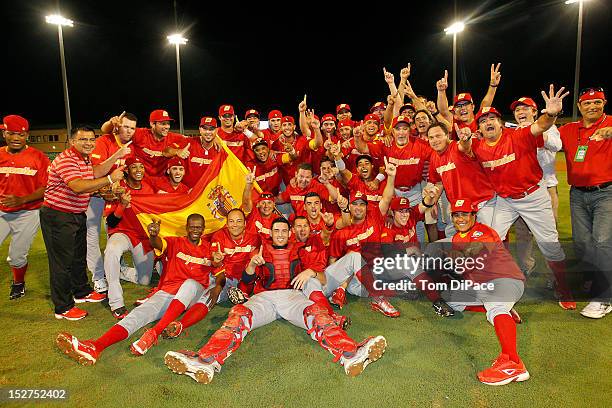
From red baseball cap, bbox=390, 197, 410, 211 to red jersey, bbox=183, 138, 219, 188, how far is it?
333 cm

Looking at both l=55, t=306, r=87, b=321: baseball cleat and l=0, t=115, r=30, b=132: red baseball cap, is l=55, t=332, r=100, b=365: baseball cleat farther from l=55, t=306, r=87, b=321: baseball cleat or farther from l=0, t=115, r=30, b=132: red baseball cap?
l=0, t=115, r=30, b=132: red baseball cap

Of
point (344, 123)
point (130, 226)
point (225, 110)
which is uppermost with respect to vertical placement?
point (225, 110)

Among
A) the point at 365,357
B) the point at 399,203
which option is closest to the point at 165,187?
the point at 399,203

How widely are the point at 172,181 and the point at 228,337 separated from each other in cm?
370

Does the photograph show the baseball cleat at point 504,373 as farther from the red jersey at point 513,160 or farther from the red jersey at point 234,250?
the red jersey at point 234,250

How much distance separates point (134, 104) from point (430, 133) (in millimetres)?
50491

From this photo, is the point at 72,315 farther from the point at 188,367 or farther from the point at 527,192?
the point at 527,192

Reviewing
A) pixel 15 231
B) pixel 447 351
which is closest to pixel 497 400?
pixel 447 351

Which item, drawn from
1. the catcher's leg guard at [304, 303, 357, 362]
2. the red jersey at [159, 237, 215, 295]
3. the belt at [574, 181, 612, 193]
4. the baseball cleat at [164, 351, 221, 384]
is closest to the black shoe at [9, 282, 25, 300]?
the red jersey at [159, 237, 215, 295]

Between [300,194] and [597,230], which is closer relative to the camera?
[597,230]

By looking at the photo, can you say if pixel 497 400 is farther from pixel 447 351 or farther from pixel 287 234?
pixel 287 234

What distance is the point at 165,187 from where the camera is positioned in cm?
726

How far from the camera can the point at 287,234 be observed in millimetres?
5773

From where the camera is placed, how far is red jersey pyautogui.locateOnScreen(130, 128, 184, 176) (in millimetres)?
7527
